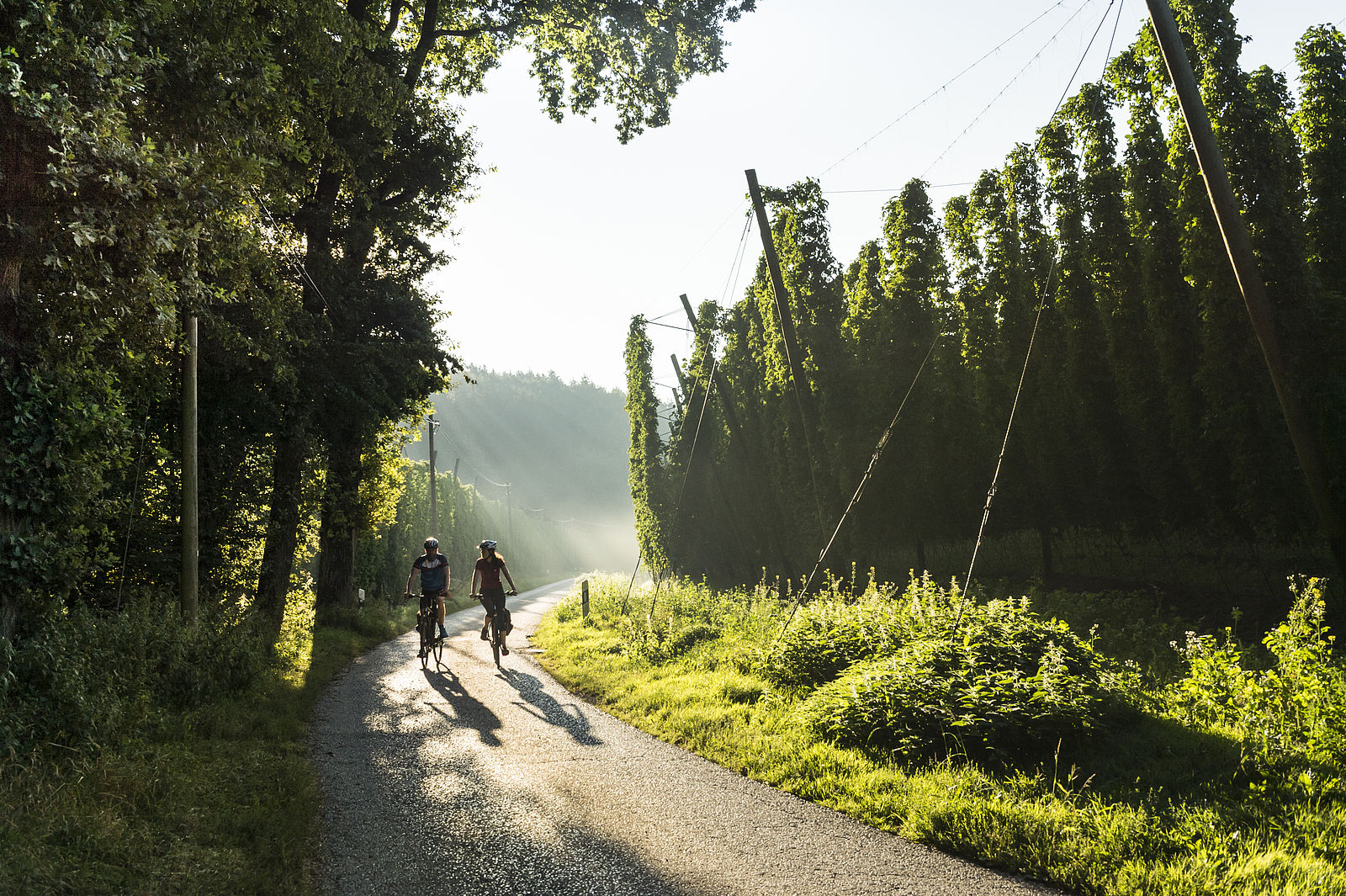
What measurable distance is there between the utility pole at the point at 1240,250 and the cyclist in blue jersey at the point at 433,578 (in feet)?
34.8

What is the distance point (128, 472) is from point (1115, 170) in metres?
17.5

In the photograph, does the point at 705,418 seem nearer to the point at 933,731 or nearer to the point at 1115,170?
the point at 1115,170

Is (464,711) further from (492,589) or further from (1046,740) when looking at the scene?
(1046,740)

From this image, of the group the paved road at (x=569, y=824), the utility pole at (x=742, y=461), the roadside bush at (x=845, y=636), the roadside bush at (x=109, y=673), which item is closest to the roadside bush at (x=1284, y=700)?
the roadside bush at (x=845, y=636)

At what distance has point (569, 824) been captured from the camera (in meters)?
4.88

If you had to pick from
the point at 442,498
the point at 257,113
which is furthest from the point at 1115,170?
the point at 442,498

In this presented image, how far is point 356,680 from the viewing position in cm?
1091

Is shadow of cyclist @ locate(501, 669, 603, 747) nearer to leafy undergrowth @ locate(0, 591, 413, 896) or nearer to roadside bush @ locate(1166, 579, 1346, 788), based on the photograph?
leafy undergrowth @ locate(0, 591, 413, 896)

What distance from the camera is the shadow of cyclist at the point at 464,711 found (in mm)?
7609

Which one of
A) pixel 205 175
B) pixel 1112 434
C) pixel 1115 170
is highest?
pixel 1115 170

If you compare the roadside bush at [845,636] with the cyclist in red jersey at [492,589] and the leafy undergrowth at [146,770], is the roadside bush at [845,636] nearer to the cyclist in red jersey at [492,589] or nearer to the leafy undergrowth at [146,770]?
the cyclist in red jersey at [492,589]

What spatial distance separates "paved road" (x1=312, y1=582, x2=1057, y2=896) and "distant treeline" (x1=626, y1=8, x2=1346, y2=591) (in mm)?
4783

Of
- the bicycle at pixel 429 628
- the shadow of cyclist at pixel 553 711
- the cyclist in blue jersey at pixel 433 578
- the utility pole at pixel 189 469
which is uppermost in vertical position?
the utility pole at pixel 189 469

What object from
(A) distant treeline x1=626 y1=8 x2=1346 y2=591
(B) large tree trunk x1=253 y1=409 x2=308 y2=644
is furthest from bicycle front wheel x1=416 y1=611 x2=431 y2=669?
(A) distant treeline x1=626 y1=8 x2=1346 y2=591
